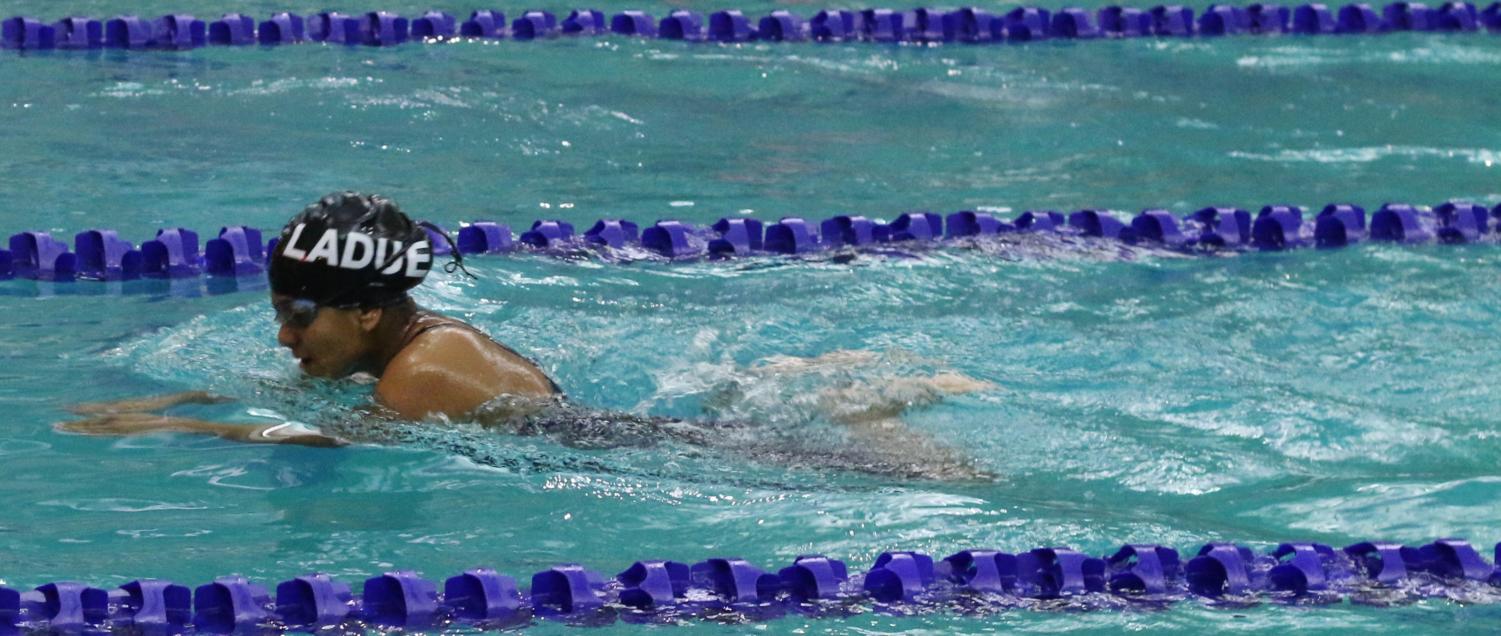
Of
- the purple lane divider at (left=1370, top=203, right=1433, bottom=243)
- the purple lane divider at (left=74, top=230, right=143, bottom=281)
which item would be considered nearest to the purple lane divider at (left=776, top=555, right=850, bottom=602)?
the purple lane divider at (left=74, top=230, right=143, bottom=281)

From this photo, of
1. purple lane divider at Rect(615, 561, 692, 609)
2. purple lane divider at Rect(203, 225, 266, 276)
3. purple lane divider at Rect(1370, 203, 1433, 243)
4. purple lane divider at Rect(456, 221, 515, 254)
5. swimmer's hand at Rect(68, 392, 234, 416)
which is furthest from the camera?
purple lane divider at Rect(1370, 203, 1433, 243)

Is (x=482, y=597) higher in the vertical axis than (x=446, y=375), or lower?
lower

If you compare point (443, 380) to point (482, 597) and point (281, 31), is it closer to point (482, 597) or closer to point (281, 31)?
point (482, 597)

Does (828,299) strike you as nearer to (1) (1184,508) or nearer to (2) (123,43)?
(1) (1184,508)

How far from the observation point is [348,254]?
13.6ft

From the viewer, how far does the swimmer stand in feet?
13.6

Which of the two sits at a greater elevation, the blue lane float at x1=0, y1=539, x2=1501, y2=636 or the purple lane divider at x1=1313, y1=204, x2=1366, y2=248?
the purple lane divider at x1=1313, y1=204, x2=1366, y2=248

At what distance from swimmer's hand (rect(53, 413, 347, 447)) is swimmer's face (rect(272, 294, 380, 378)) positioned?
17 cm

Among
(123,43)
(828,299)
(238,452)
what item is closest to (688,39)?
(123,43)

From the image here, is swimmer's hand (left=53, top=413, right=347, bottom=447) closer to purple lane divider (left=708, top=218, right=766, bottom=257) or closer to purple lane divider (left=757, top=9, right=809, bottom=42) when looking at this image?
purple lane divider (left=708, top=218, right=766, bottom=257)

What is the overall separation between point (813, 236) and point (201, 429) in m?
2.77

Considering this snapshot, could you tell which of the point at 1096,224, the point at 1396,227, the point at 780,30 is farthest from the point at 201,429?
the point at 780,30

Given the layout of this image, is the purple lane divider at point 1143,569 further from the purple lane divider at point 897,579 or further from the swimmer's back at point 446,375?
the swimmer's back at point 446,375

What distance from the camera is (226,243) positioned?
6.04 m
